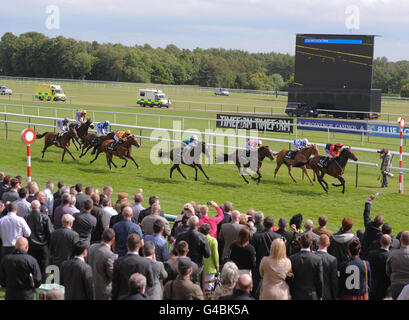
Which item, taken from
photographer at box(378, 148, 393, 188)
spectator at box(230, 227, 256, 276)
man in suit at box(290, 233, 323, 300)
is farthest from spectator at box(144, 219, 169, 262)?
photographer at box(378, 148, 393, 188)

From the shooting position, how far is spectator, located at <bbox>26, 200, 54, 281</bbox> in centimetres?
665

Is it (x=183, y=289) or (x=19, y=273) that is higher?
(x=183, y=289)

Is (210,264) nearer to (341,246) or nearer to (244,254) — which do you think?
(244,254)

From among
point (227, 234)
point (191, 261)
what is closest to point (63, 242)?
point (191, 261)

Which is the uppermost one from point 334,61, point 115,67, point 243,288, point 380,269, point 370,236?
point 115,67

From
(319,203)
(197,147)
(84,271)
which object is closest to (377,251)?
(84,271)

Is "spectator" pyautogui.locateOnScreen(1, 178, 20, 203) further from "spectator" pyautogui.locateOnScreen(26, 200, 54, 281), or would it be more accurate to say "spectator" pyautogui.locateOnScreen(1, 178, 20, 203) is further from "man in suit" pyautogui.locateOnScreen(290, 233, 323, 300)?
"man in suit" pyautogui.locateOnScreen(290, 233, 323, 300)

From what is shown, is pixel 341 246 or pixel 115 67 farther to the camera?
pixel 115 67

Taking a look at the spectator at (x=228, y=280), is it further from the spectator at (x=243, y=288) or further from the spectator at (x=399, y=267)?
the spectator at (x=399, y=267)

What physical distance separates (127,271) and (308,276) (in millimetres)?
1575

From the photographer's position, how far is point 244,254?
18.5 ft

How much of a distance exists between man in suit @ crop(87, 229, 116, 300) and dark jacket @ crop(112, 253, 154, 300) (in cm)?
41

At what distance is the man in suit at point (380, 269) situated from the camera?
5.65 m
